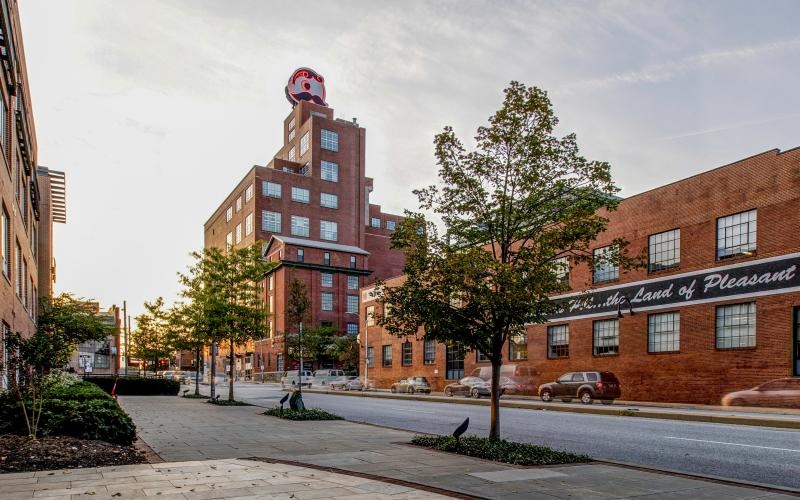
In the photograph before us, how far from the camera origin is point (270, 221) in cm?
9881

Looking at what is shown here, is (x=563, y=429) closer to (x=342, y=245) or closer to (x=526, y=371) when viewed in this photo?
(x=526, y=371)

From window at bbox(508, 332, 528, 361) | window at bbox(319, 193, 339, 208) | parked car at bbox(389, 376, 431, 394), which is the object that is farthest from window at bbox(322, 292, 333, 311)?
window at bbox(508, 332, 528, 361)

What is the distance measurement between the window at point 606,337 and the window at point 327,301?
60816 mm

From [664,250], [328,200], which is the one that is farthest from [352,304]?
[664,250]

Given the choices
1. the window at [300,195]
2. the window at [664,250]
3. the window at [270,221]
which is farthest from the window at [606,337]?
the window at [300,195]

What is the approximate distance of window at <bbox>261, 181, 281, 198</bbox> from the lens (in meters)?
98.8

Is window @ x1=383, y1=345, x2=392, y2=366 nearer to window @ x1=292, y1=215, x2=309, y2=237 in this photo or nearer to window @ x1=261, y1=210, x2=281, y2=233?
window @ x1=261, y1=210, x2=281, y2=233

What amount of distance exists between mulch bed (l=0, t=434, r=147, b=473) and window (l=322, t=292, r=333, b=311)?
7986cm

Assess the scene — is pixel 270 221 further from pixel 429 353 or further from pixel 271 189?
pixel 429 353

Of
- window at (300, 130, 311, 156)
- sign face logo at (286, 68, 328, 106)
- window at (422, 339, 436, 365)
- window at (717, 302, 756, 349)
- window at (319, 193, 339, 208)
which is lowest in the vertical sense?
window at (422, 339, 436, 365)

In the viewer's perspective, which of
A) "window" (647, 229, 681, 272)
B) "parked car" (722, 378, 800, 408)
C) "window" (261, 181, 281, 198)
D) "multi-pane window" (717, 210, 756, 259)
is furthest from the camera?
"window" (261, 181, 281, 198)

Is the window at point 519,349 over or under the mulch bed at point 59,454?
under

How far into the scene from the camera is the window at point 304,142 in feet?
341

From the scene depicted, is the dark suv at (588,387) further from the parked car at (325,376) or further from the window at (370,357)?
the parked car at (325,376)
